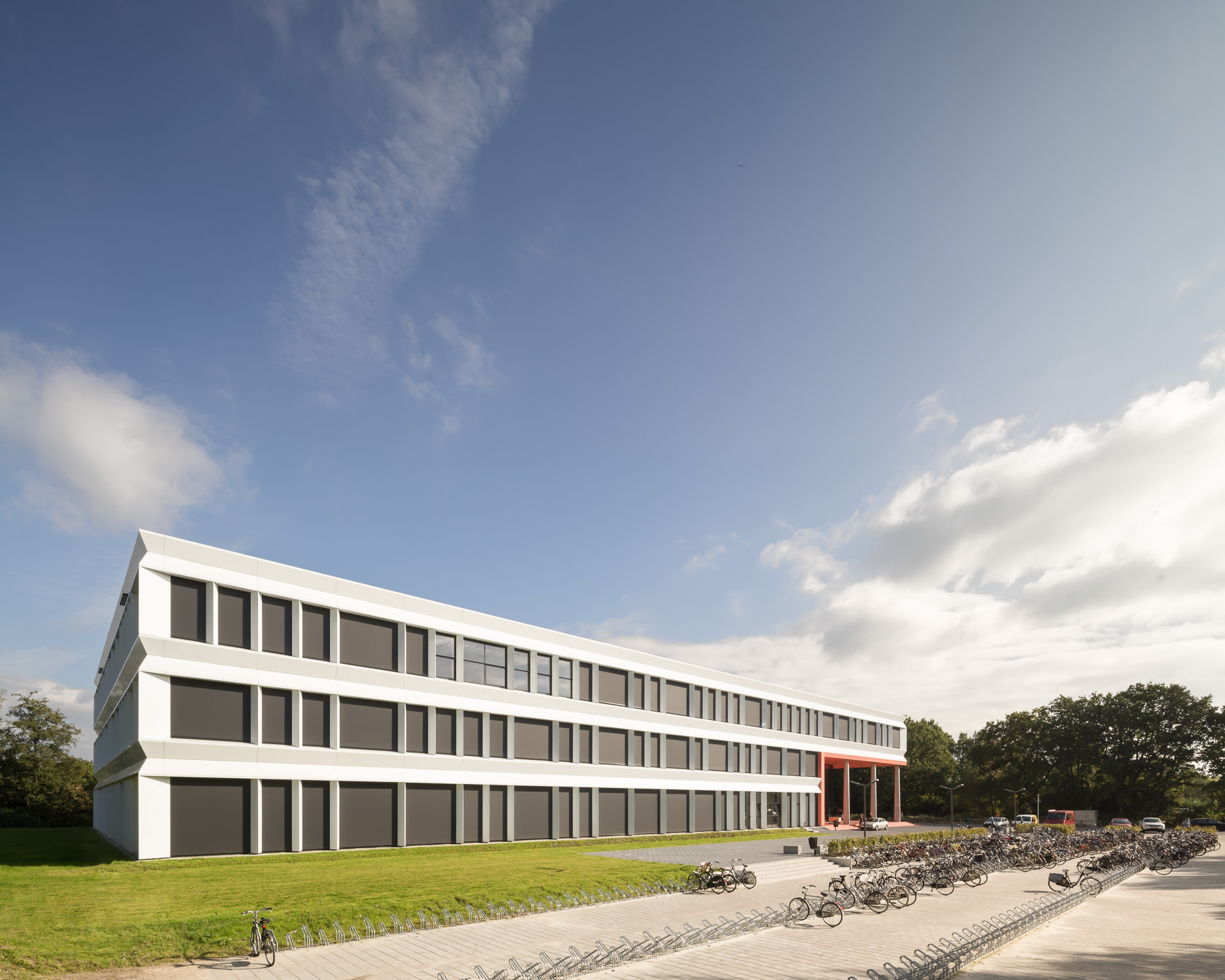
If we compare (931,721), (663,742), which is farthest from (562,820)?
(931,721)

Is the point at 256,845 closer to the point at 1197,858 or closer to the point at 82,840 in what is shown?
the point at 82,840

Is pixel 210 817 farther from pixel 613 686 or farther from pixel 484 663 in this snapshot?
pixel 613 686

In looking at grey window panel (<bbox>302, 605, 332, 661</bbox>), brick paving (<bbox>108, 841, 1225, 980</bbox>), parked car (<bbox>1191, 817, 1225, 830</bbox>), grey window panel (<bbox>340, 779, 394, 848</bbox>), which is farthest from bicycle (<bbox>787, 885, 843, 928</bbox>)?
parked car (<bbox>1191, 817, 1225, 830</bbox>)

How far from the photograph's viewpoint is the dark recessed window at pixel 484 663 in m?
38.7

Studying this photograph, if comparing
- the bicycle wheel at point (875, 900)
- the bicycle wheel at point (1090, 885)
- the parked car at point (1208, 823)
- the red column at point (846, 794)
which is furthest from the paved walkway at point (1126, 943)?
the parked car at point (1208, 823)

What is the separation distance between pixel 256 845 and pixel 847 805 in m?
52.4

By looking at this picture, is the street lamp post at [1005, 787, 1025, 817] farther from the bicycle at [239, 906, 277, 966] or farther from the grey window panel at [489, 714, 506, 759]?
the bicycle at [239, 906, 277, 966]

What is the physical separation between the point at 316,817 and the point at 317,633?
696cm

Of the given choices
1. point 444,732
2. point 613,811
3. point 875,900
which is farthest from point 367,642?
point 875,900

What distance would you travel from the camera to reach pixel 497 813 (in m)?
39.0

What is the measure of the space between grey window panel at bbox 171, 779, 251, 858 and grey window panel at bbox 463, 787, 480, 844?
10.5 metres

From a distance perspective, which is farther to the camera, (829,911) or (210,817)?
(210,817)

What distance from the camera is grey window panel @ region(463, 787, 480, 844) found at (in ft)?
122

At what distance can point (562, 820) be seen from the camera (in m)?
42.6
